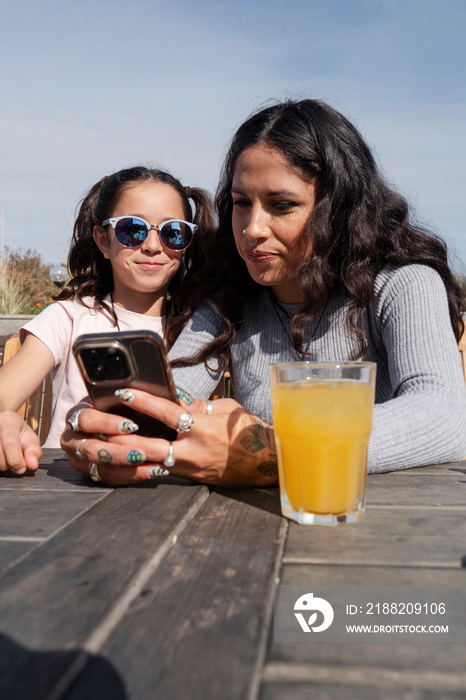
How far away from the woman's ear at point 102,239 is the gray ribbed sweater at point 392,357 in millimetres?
581

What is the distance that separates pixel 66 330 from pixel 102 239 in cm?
43

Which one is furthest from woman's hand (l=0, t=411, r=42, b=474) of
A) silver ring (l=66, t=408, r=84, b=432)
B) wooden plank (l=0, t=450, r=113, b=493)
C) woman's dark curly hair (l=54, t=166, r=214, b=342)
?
woman's dark curly hair (l=54, t=166, r=214, b=342)

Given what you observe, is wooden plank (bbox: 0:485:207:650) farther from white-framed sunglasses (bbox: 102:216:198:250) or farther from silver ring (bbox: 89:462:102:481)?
white-framed sunglasses (bbox: 102:216:198:250)

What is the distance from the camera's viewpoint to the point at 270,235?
1.78 metres

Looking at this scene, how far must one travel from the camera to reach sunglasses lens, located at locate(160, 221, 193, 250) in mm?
2244

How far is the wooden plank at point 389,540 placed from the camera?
73 cm

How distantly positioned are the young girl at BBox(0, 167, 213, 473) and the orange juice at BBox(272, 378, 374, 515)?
1306mm

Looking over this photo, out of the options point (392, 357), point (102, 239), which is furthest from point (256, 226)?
point (102, 239)

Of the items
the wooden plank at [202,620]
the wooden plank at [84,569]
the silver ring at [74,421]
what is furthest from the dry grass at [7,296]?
the wooden plank at [202,620]

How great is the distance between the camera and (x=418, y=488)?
3.59 ft

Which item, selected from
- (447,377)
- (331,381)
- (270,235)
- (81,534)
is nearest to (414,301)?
(447,377)

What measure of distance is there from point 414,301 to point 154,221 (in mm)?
1086

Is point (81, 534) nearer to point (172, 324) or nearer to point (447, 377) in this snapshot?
point (447, 377)

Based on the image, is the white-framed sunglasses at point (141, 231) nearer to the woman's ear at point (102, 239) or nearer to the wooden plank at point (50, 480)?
the woman's ear at point (102, 239)
